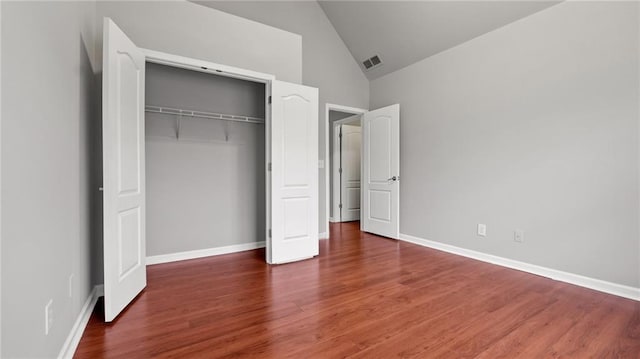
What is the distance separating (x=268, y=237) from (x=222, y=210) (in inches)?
30.0

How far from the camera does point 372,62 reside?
476 centimetres

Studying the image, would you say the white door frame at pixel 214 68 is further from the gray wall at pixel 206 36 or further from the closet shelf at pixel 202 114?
the closet shelf at pixel 202 114

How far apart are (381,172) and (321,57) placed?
2036 mm

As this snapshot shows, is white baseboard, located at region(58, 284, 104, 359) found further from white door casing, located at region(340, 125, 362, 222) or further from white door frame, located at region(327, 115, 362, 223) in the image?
white door casing, located at region(340, 125, 362, 222)

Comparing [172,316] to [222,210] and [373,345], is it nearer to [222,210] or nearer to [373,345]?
[373,345]

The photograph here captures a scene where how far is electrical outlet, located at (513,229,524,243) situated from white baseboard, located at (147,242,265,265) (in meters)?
3.02

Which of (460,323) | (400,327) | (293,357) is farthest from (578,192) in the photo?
(293,357)

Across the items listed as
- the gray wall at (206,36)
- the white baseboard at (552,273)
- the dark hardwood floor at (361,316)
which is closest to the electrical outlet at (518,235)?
the white baseboard at (552,273)

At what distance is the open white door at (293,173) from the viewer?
329cm

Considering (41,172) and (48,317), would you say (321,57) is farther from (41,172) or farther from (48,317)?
(48,317)

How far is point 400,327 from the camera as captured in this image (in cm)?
195

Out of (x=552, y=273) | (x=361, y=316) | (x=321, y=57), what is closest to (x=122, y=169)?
(x=361, y=316)

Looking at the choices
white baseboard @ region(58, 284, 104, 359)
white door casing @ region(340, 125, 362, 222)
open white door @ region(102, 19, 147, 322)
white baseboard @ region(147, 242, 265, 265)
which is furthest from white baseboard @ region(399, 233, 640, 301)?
white baseboard @ region(58, 284, 104, 359)

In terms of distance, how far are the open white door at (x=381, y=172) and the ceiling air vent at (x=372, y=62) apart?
741 mm
